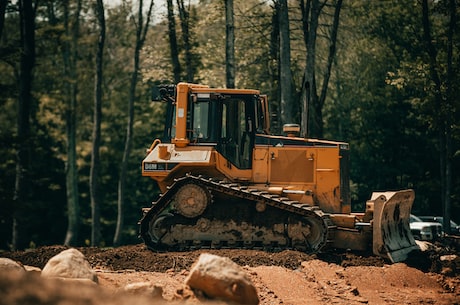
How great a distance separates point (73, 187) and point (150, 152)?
22129mm

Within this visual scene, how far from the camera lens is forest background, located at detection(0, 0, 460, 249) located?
31.6m

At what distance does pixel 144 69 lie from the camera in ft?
136

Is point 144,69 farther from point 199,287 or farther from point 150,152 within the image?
point 199,287

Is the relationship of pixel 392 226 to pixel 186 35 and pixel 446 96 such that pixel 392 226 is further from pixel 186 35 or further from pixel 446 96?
pixel 186 35

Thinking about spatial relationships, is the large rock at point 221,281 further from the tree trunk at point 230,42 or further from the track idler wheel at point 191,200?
the tree trunk at point 230,42

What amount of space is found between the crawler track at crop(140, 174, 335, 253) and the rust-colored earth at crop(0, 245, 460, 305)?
0.66 meters

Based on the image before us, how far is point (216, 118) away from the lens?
65.2ft

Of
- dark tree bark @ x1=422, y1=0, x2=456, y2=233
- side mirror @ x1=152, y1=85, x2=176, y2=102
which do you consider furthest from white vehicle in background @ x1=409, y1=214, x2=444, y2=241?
side mirror @ x1=152, y1=85, x2=176, y2=102

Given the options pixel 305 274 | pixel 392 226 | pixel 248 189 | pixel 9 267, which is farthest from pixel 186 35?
pixel 9 267

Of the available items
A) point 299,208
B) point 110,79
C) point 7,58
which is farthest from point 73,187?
point 299,208

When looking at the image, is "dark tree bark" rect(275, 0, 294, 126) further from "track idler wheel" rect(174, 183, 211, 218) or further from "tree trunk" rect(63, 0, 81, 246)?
"tree trunk" rect(63, 0, 81, 246)

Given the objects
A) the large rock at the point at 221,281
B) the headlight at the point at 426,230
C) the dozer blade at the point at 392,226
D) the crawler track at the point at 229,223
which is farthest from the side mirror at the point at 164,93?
the headlight at the point at 426,230

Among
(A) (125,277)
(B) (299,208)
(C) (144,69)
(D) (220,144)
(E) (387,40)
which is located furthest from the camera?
(E) (387,40)

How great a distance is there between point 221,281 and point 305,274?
464 centimetres
